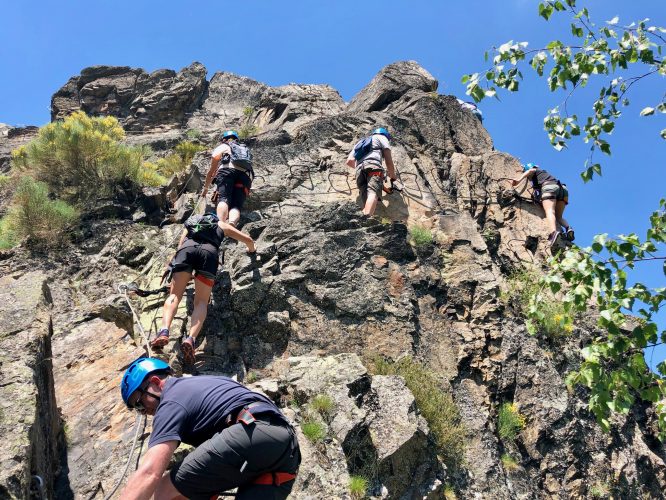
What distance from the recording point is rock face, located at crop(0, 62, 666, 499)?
23.5ft

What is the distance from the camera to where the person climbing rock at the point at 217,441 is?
4.78 metres

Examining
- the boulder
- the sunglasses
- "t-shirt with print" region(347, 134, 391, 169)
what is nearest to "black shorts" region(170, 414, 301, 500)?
the sunglasses

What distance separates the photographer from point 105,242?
12930 millimetres

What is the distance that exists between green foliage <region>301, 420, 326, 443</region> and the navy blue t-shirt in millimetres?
1988

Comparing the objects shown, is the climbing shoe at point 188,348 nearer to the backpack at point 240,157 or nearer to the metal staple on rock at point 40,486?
the metal staple on rock at point 40,486

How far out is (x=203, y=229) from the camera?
911cm

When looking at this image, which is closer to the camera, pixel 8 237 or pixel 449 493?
pixel 449 493

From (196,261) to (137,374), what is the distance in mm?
3751

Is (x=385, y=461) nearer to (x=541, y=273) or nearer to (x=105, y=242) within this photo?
(x=541, y=273)

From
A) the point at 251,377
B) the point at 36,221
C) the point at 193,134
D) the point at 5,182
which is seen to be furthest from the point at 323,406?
the point at 193,134

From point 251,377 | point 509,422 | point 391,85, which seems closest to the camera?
point 251,377

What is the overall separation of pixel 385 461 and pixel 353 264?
3764 mm

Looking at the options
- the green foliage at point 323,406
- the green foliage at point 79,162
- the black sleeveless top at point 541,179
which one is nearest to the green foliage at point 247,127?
the green foliage at point 79,162

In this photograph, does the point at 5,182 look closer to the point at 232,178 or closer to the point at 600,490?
the point at 232,178
